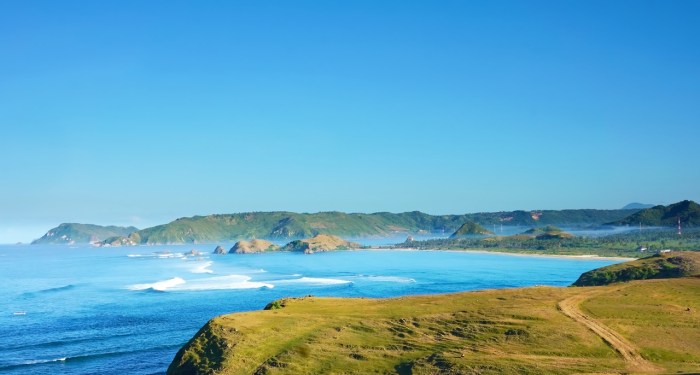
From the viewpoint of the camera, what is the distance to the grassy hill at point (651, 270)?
10475cm

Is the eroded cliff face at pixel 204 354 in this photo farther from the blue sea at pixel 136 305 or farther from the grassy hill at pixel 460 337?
the blue sea at pixel 136 305

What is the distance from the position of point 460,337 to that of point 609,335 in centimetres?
1520

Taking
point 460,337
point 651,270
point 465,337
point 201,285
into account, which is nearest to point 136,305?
point 201,285

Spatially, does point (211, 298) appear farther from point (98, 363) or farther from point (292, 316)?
point (292, 316)

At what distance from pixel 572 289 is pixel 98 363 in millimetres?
65920

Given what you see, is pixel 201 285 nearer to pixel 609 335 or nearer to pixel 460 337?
pixel 460 337

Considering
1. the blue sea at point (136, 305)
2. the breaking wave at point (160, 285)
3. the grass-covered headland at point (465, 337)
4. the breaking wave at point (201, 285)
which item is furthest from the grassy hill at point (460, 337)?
the breaking wave at point (160, 285)

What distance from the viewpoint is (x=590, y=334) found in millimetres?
57812

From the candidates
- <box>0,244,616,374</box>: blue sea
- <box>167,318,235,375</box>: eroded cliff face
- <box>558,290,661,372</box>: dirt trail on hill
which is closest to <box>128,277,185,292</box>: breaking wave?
<box>0,244,616,374</box>: blue sea

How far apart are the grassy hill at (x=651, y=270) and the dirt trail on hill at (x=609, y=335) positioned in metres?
40.7

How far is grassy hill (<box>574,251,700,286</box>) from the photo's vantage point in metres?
105

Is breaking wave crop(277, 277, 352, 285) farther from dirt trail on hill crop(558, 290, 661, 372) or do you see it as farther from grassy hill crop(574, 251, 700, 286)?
dirt trail on hill crop(558, 290, 661, 372)

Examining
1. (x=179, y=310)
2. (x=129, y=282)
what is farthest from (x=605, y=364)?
(x=129, y=282)

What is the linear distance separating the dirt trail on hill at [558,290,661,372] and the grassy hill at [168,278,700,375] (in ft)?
0.66
